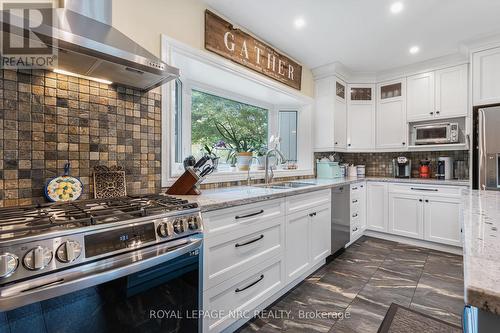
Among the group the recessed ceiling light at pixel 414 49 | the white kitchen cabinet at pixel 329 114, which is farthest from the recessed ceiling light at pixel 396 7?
the white kitchen cabinet at pixel 329 114

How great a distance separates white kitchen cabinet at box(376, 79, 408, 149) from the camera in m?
3.50

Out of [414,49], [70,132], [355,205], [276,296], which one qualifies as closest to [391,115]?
[414,49]

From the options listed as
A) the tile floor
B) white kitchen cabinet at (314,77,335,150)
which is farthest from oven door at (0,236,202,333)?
white kitchen cabinet at (314,77,335,150)

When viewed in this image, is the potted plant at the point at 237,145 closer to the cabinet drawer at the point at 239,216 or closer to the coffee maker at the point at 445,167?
the cabinet drawer at the point at 239,216

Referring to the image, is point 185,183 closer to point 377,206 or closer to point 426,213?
point 377,206

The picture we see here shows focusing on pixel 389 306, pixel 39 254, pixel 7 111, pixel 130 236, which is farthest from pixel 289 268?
pixel 7 111

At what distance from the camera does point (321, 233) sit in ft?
8.17

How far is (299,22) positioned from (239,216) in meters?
1.93

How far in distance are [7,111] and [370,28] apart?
9.54 ft

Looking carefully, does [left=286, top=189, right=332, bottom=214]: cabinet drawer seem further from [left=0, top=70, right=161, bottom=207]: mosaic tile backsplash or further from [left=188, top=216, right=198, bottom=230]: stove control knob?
[left=0, top=70, right=161, bottom=207]: mosaic tile backsplash

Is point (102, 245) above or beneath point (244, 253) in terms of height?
above

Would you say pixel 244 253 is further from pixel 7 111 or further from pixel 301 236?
pixel 7 111

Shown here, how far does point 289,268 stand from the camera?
2053 millimetres
